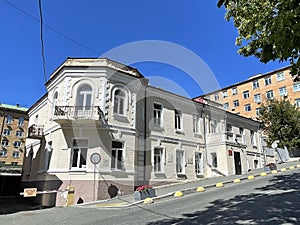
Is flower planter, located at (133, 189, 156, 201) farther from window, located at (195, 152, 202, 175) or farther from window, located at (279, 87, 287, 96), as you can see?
window, located at (279, 87, 287, 96)

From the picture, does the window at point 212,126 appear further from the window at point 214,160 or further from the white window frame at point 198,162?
the white window frame at point 198,162

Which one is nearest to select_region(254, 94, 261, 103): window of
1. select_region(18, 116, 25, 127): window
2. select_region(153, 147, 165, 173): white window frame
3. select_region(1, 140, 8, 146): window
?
select_region(153, 147, 165, 173): white window frame

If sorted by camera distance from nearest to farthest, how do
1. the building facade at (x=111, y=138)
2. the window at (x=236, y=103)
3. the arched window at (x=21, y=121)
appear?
1. the building facade at (x=111, y=138)
2. the arched window at (x=21, y=121)
3. the window at (x=236, y=103)

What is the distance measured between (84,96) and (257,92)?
47.6 m

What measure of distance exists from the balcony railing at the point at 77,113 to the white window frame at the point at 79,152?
5.11 feet

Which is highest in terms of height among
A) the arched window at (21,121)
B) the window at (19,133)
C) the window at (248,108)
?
the window at (248,108)

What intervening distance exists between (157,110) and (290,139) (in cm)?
2252

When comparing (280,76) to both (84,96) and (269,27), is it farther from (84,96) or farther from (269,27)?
(269,27)

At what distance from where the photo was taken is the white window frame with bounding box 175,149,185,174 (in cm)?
2109

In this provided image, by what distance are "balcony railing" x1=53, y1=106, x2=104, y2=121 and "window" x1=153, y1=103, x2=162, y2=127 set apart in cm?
591

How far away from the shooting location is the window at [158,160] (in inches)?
757

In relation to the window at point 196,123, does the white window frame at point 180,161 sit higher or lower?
lower

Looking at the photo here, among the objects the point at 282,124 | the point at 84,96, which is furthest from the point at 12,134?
the point at 282,124

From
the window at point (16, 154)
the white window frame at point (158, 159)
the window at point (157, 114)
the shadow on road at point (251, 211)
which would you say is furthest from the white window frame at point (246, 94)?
the window at point (16, 154)
